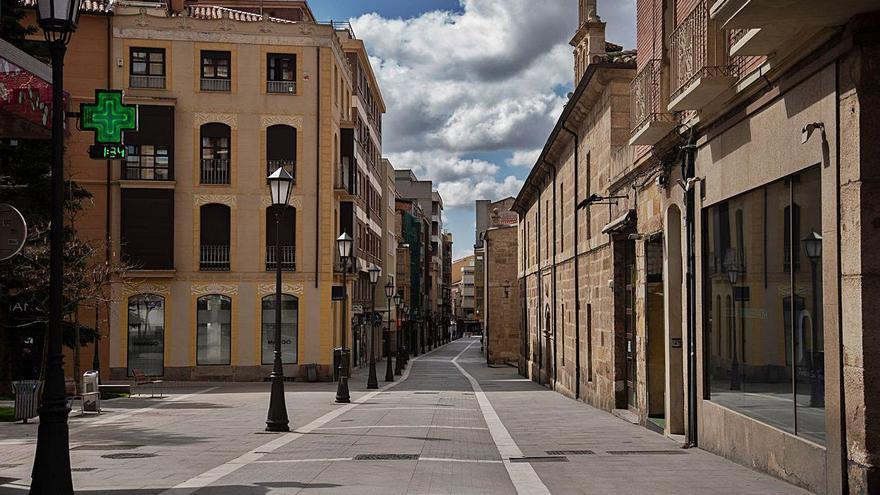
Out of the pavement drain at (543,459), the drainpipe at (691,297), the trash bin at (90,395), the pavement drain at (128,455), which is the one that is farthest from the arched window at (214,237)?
the drainpipe at (691,297)

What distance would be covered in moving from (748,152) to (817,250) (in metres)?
2.57

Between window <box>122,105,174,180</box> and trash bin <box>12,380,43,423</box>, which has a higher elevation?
window <box>122,105,174,180</box>

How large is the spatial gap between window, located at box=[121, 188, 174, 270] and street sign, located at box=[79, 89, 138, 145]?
1091 inches

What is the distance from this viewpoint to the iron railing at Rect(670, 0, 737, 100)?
12016 millimetres

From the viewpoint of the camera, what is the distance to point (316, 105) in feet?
129

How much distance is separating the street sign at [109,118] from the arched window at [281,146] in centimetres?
2806

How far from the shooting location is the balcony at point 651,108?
50.2ft

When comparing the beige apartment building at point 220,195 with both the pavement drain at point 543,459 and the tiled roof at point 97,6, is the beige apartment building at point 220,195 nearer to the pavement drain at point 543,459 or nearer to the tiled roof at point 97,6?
the tiled roof at point 97,6

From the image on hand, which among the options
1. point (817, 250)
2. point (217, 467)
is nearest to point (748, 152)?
point (817, 250)

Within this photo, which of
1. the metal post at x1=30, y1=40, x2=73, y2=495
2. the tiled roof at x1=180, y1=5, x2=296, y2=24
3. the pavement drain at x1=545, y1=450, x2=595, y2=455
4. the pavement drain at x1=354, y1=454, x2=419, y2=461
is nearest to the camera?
the metal post at x1=30, y1=40, x2=73, y2=495

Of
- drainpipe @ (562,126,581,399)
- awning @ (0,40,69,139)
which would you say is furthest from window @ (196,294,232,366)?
awning @ (0,40,69,139)

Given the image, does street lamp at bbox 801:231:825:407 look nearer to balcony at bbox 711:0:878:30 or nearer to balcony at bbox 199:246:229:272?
balcony at bbox 711:0:878:30

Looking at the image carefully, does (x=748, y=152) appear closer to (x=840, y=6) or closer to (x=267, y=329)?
(x=840, y=6)

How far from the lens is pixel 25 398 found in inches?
747
